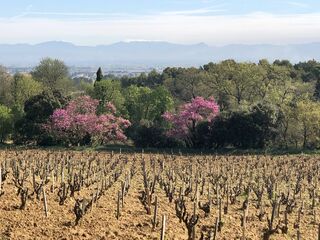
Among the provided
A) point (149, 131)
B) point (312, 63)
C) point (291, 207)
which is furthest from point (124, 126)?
point (312, 63)

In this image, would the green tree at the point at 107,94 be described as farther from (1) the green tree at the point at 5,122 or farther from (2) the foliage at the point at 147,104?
(1) the green tree at the point at 5,122

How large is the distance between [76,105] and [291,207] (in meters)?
32.9

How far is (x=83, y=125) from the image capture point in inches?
1922

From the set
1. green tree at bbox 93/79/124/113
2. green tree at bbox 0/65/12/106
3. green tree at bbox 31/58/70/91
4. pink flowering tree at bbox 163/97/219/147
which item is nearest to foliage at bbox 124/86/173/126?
green tree at bbox 93/79/124/113

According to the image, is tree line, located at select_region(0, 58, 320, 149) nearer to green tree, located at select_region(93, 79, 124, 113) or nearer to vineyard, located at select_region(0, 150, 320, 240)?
green tree, located at select_region(93, 79, 124, 113)

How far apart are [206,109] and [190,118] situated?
6.55 ft

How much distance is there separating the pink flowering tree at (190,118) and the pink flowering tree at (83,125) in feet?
17.2

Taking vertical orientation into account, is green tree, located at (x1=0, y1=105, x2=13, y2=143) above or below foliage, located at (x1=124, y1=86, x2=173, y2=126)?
below

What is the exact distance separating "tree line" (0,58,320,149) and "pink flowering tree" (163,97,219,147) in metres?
0.15

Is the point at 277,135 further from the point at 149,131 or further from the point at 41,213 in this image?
the point at 41,213

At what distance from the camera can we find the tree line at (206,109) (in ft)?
153


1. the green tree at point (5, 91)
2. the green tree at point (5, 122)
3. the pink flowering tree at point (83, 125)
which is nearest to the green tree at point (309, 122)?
the pink flowering tree at point (83, 125)

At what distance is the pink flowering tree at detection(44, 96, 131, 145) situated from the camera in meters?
48.3

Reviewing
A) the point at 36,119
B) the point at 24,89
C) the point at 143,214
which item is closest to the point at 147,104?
the point at 36,119
